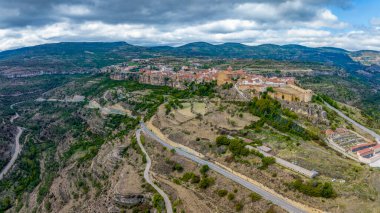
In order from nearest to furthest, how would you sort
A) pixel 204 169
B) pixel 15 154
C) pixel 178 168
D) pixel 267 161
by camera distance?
pixel 267 161
pixel 204 169
pixel 178 168
pixel 15 154

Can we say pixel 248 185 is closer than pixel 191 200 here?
No

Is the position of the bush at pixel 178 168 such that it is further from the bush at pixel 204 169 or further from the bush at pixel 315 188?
the bush at pixel 315 188

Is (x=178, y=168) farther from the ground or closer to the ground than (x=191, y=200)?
farther from the ground

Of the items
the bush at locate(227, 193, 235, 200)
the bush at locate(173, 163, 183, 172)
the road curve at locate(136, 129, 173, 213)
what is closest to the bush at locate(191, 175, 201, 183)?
the bush at locate(173, 163, 183, 172)

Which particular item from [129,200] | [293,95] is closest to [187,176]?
[129,200]

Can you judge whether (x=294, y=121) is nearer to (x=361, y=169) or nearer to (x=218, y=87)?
(x=361, y=169)

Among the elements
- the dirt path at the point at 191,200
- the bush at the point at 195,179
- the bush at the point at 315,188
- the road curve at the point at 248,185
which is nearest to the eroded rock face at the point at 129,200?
the dirt path at the point at 191,200

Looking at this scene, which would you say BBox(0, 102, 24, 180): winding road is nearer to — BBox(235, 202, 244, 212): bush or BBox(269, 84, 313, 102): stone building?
BBox(235, 202, 244, 212): bush

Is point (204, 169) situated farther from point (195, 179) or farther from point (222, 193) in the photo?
point (222, 193)
